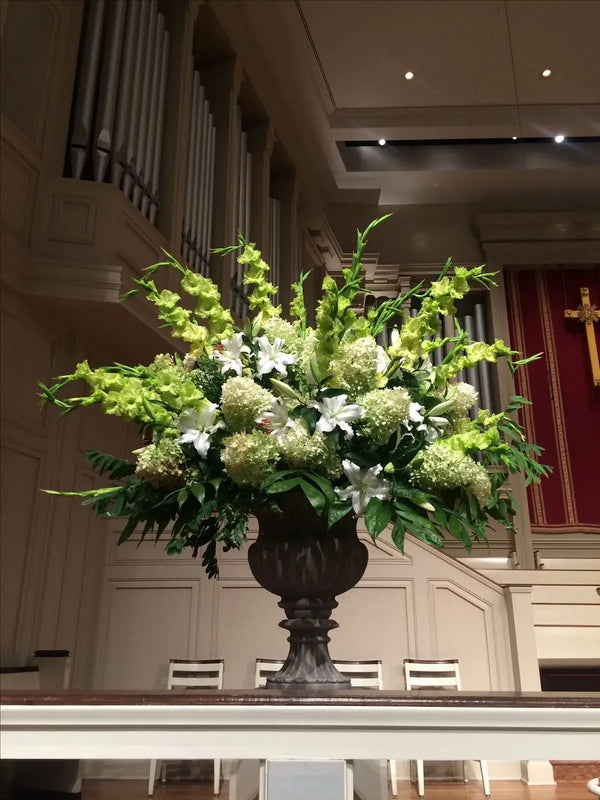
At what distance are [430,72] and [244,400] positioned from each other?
282 inches

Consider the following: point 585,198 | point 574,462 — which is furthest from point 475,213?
point 574,462

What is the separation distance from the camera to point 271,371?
1.44 meters

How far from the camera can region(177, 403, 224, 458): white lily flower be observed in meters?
1.36

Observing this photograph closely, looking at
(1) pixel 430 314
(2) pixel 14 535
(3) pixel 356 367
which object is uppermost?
(2) pixel 14 535

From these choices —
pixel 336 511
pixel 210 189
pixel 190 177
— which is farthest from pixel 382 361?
pixel 210 189

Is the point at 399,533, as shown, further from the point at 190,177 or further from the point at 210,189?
the point at 210,189

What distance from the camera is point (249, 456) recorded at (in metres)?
1.29

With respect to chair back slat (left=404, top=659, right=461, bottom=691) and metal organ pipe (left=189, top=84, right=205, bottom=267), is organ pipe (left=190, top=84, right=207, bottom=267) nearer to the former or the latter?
metal organ pipe (left=189, top=84, right=205, bottom=267)

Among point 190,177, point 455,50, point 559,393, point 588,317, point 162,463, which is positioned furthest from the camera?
point 588,317

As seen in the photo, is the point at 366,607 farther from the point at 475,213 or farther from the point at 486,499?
the point at 475,213

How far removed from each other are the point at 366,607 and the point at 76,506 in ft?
6.77

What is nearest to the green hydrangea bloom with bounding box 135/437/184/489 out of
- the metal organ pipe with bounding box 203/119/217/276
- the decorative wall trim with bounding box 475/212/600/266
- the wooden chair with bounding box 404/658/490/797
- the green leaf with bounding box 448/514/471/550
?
the green leaf with bounding box 448/514/471/550

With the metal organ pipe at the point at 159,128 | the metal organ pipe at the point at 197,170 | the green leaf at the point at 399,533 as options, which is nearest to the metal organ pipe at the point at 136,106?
the metal organ pipe at the point at 159,128

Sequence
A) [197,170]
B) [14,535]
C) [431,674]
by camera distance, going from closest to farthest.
A: [14,535], [431,674], [197,170]
